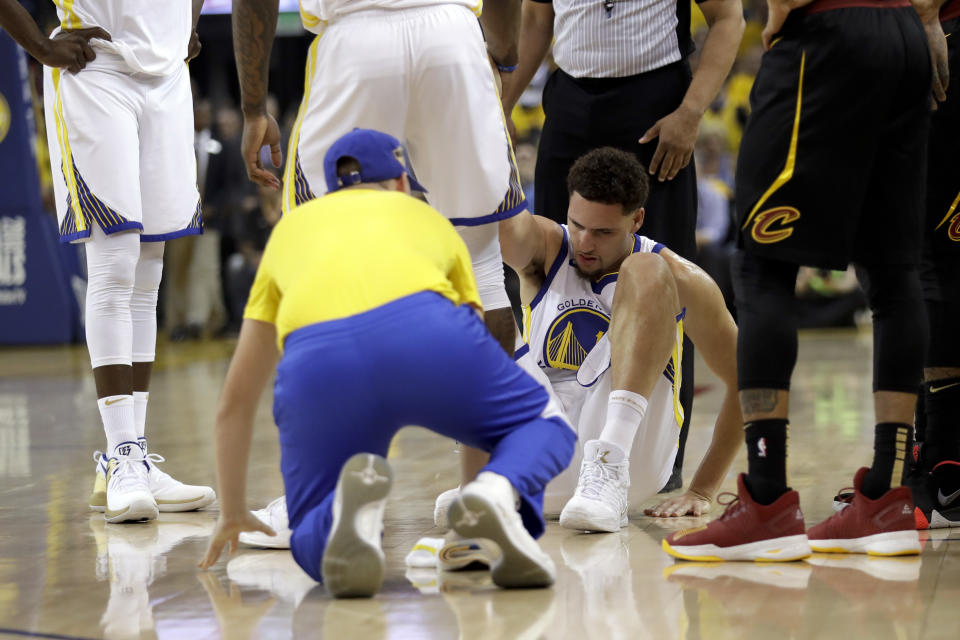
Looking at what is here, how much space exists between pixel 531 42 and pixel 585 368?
5.01ft

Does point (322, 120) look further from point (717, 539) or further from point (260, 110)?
point (717, 539)

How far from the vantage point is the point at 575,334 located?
12.0 feet

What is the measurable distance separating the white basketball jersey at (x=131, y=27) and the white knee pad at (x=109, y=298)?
0.57 metres

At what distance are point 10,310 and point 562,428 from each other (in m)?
9.92

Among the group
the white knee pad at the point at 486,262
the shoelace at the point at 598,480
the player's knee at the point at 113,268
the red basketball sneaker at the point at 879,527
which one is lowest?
the shoelace at the point at 598,480

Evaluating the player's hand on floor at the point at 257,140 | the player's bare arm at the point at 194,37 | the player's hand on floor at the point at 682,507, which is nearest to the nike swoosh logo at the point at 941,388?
the player's hand on floor at the point at 682,507

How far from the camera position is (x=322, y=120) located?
3.12m

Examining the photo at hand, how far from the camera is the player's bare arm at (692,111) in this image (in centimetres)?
406

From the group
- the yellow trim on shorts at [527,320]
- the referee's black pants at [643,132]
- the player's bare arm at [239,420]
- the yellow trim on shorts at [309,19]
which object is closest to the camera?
→ the player's bare arm at [239,420]

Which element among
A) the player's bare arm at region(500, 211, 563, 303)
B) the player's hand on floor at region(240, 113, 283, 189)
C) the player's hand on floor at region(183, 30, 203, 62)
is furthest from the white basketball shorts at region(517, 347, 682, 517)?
the player's hand on floor at region(183, 30, 203, 62)

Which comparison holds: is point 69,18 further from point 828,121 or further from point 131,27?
point 828,121

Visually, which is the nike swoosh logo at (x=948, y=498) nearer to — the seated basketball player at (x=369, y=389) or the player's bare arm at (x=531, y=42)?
the seated basketball player at (x=369, y=389)

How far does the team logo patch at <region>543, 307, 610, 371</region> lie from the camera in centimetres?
363

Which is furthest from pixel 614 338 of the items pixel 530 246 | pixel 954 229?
pixel 954 229
